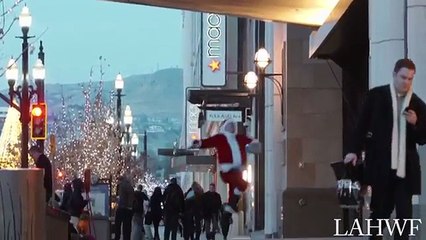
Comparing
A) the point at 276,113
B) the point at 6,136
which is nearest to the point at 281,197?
the point at 276,113

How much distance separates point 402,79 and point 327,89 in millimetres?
17456

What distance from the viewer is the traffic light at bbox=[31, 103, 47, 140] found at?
86.1 feet

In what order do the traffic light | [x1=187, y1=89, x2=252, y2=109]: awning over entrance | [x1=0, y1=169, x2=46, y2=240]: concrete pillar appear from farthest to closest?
[x1=187, y1=89, x2=252, y2=109]: awning over entrance
the traffic light
[x1=0, y1=169, x2=46, y2=240]: concrete pillar

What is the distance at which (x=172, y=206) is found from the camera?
2880cm

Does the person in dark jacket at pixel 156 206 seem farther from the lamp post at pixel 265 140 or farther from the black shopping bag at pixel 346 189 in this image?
the black shopping bag at pixel 346 189

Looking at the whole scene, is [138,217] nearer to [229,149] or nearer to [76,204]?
[76,204]

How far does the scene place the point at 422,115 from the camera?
29.8 ft

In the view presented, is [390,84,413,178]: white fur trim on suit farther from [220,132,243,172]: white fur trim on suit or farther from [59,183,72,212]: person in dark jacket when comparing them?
[59,183,72,212]: person in dark jacket

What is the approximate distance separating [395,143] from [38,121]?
18444 mm

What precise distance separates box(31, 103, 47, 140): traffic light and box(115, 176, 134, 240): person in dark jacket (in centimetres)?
264

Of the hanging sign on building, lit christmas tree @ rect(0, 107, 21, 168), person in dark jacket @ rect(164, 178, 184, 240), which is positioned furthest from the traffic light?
the hanging sign on building

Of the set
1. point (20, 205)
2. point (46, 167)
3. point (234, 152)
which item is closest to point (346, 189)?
point (234, 152)

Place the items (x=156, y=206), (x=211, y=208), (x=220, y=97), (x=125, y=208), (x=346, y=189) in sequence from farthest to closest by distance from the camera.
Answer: (x=220, y=97) → (x=156, y=206) → (x=211, y=208) → (x=125, y=208) → (x=346, y=189)

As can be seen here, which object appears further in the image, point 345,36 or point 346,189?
point 345,36
